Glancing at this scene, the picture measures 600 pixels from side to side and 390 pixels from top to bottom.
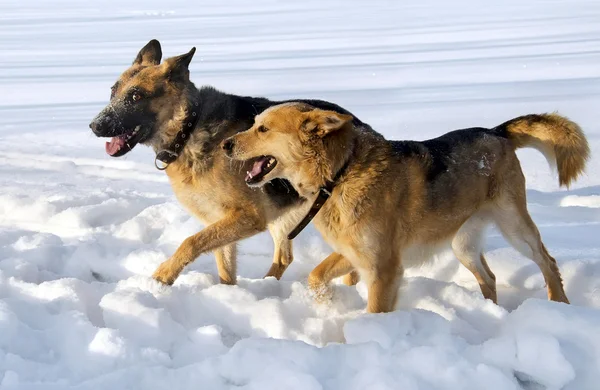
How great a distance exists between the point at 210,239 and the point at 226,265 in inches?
20.1

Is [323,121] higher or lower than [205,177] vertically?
higher

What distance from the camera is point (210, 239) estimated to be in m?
5.15

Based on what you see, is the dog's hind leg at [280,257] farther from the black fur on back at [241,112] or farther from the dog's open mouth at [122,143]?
the dog's open mouth at [122,143]

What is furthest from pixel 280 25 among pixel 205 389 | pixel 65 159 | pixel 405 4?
pixel 205 389

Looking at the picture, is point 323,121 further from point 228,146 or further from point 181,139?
point 181,139

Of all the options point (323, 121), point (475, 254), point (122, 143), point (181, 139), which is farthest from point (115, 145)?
point (475, 254)

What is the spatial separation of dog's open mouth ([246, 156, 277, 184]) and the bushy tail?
1823 millimetres

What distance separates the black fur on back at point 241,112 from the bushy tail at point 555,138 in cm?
116

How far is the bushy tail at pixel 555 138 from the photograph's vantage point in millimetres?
5508

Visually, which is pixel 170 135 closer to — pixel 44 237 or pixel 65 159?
pixel 44 237

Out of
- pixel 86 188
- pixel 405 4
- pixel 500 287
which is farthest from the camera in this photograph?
pixel 405 4

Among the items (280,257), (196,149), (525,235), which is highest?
(196,149)

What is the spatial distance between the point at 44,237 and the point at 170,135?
1552 mm

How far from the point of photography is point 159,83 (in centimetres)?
529
